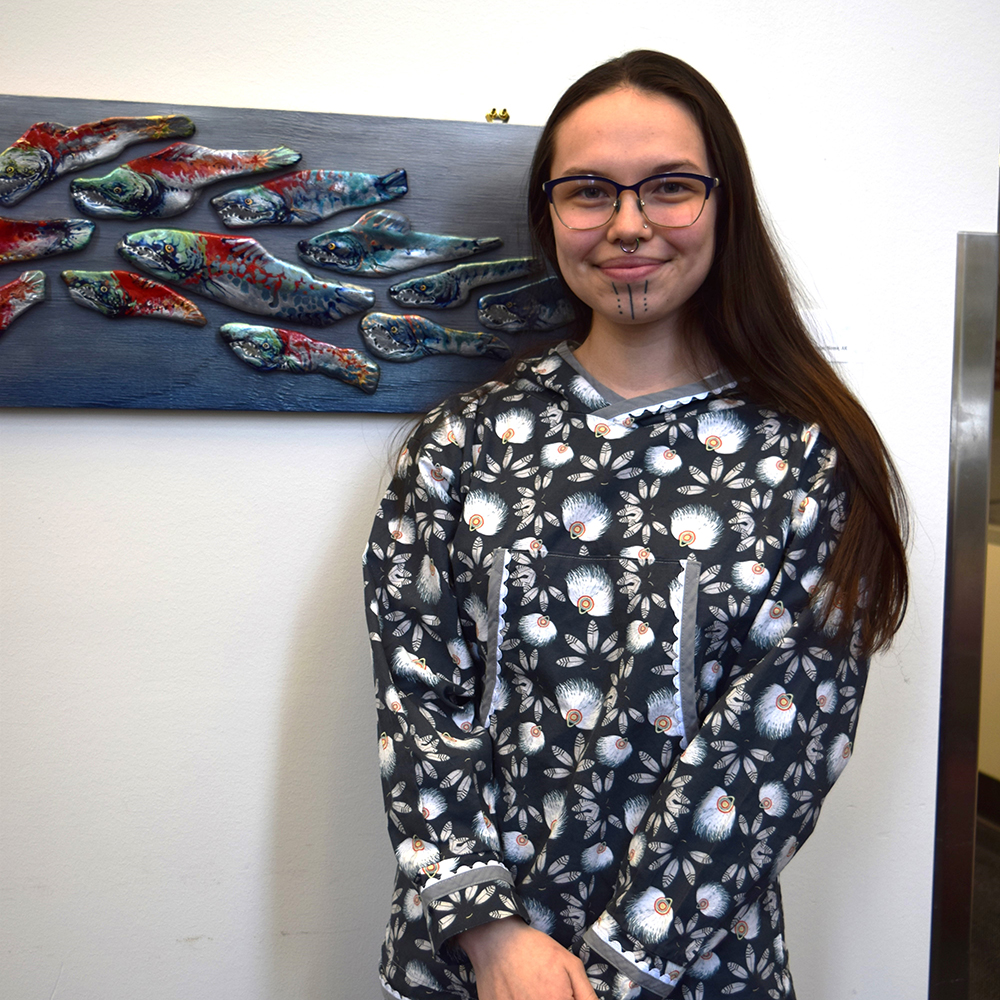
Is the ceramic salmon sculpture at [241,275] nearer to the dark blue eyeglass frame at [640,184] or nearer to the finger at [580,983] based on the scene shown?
the dark blue eyeglass frame at [640,184]

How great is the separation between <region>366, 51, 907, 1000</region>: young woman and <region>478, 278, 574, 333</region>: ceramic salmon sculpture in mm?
177

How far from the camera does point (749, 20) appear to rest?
1.17m

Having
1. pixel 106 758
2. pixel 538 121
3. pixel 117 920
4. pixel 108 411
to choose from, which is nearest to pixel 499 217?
pixel 538 121

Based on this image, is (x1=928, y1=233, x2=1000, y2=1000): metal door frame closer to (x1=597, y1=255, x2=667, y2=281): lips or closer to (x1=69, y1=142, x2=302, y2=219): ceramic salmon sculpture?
(x1=597, y1=255, x2=667, y2=281): lips

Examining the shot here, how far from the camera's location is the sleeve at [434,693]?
0.84m

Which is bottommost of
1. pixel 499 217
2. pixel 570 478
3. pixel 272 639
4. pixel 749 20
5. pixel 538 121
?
pixel 272 639

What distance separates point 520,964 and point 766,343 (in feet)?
2.20

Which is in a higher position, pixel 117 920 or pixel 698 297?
pixel 698 297

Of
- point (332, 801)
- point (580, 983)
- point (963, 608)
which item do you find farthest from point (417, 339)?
point (963, 608)

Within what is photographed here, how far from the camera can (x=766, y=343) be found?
943mm

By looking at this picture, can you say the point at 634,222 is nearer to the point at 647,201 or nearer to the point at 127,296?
the point at 647,201

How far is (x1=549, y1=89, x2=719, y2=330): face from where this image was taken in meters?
0.87

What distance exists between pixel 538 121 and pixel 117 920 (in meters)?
1.17

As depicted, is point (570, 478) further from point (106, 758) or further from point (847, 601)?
point (106, 758)
